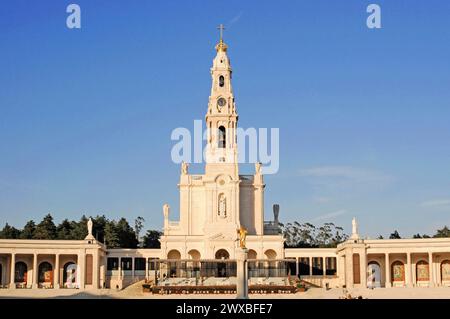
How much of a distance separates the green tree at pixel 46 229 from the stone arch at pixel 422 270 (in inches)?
1939

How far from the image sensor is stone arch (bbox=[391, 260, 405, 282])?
86625 millimetres

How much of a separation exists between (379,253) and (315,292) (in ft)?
55.6

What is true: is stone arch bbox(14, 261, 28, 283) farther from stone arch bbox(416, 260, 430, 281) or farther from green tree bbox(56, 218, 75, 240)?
stone arch bbox(416, 260, 430, 281)

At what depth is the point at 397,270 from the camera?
87.1 m

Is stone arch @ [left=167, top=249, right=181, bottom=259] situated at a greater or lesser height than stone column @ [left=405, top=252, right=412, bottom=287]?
greater

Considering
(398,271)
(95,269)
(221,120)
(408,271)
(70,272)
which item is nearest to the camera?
(95,269)

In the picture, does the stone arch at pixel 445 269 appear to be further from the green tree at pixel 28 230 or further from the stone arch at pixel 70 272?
the green tree at pixel 28 230

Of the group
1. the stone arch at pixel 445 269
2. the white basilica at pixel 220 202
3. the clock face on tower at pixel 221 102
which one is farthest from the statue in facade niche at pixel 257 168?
the stone arch at pixel 445 269

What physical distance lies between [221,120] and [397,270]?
25.7 metres

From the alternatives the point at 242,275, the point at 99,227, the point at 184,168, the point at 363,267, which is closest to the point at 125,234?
the point at 99,227

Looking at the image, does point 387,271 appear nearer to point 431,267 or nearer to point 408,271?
point 408,271

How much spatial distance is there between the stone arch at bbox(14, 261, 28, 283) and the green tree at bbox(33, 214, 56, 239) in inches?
860

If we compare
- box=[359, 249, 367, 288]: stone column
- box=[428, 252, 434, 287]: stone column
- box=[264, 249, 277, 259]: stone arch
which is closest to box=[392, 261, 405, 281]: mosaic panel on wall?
box=[428, 252, 434, 287]: stone column
